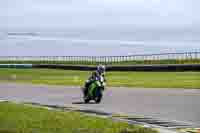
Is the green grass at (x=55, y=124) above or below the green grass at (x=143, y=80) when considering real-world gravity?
below

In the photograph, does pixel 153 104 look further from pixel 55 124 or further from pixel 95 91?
pixel 55 124

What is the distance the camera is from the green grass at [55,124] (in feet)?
43.9

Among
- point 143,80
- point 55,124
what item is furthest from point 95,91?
point 143,80

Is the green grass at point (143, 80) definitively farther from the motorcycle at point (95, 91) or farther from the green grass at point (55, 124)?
the green grass at point (55, 124)

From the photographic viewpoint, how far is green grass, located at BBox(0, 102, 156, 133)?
43.9ft

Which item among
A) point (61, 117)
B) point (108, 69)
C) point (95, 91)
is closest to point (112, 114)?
point (61, 117)

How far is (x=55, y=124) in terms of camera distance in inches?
578

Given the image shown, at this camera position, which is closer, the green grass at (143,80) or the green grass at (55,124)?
the green grass at (55,124)

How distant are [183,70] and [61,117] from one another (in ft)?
112

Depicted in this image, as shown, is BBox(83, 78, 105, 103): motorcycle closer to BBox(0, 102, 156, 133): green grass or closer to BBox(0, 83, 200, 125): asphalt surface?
BBox(0, 83, 200, 125): asphalt surface

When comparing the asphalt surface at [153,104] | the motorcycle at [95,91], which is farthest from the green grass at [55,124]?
the motorcycle at [95,91]

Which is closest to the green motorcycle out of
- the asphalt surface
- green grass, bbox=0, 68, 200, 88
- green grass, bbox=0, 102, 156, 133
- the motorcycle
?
the motorcycle

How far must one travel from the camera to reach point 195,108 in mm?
19250

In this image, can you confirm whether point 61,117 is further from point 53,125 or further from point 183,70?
point 183,70
